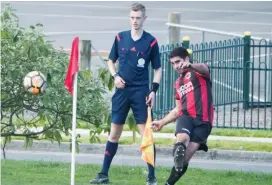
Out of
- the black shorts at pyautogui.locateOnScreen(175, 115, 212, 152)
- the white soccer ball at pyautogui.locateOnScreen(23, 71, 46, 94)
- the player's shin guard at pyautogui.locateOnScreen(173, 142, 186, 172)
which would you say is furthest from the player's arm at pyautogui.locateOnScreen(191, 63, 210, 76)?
the white soccer ball at pyautogui.locateOnScreen(23, 71, 46, 94)

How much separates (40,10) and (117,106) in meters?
23.8

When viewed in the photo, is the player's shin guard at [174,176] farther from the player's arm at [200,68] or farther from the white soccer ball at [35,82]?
the white soccer ball at [35,82]

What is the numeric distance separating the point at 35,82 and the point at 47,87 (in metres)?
0.54

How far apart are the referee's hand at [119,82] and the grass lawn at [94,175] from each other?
1.07m

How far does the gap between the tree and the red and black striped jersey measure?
1.16 meters

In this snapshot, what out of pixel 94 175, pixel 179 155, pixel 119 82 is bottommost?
pixel 94 175

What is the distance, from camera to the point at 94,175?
11531 mm

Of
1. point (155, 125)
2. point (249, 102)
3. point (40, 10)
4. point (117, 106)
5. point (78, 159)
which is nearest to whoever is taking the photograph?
point (155, 125)

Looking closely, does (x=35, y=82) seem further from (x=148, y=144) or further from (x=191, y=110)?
(x=191, y=110)

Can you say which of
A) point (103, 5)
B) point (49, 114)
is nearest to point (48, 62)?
point (49, 114)

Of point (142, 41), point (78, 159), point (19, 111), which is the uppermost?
point (142, 41)

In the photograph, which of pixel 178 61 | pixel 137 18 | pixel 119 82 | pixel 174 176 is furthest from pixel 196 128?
pixel 137 18

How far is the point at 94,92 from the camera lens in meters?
10.9

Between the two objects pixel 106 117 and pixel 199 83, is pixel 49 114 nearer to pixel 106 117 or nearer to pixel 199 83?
pixel 106 117
